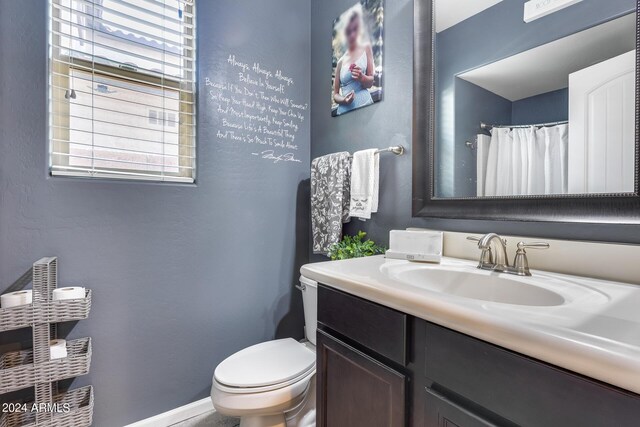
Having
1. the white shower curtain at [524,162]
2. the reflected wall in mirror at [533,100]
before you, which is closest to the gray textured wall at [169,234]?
the reflected wall in mirror at [533,100]

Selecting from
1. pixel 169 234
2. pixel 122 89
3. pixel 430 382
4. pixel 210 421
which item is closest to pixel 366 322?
pixel 430 382

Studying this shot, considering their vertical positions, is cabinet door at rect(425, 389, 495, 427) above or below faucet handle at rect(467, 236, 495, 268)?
below

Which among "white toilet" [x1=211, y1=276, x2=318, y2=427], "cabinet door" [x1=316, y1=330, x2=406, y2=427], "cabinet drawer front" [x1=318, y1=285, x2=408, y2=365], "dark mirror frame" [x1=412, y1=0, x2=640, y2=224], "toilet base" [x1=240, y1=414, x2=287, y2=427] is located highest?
"dark mirror frame" [x1=412, y1=0, x2=640, y2=224]

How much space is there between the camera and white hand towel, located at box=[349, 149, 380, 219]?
1.41m

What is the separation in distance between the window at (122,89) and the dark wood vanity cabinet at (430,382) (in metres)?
1.08

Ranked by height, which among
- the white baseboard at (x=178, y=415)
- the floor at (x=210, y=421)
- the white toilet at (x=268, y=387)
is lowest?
the floor at (x=210, y=421)

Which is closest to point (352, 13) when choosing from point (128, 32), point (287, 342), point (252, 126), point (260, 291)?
point (252, 126)

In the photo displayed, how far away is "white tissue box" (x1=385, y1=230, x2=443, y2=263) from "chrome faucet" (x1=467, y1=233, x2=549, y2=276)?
4.9 inches

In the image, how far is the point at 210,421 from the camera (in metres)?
1.49

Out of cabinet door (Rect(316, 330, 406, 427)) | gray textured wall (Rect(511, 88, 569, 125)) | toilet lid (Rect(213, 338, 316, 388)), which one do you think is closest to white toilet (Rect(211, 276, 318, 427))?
toilet lid (Rect(213, 338, 316, 388))

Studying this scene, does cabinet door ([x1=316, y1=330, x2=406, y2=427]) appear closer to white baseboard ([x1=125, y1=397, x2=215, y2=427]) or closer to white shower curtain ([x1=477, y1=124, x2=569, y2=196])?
white shower curtain ([x1=477, y1=124, x2=569, y2=196])

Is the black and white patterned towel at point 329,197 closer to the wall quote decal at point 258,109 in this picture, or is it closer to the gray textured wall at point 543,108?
the wall quote decal at point 258,109

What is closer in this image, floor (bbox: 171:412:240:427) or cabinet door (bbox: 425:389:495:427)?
cabinet door (bbox: 425:389:495:427)

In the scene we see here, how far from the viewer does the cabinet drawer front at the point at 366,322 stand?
0.70 metres
